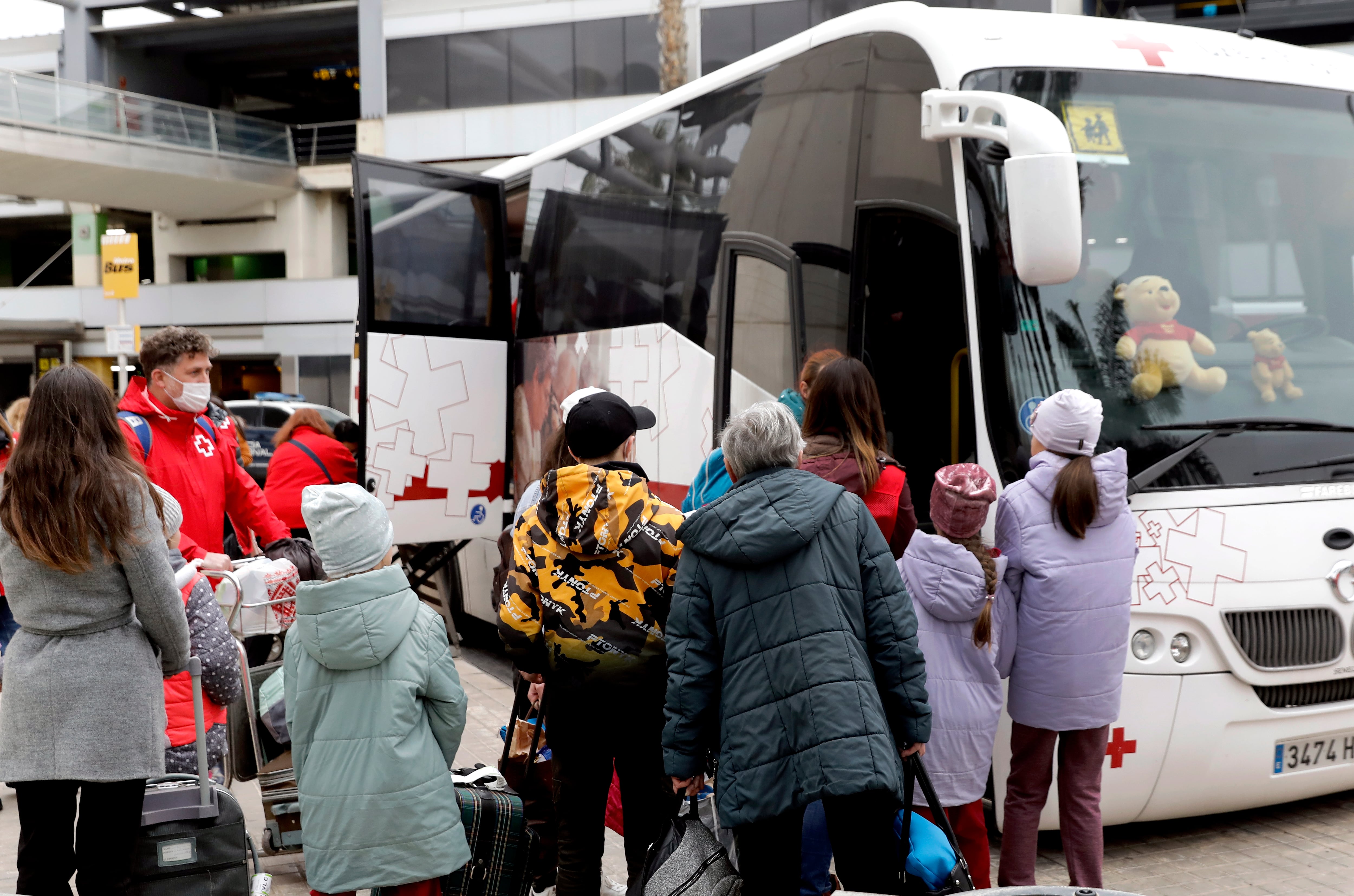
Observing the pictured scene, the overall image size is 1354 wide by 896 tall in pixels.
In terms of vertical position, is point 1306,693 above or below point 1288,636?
below

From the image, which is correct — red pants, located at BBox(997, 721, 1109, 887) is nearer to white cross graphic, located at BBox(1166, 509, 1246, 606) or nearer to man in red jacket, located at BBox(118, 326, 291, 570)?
white cross graphic, located at BBox(1166, 509, 1246, 606)

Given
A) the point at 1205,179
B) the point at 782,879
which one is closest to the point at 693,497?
the point at 782,879

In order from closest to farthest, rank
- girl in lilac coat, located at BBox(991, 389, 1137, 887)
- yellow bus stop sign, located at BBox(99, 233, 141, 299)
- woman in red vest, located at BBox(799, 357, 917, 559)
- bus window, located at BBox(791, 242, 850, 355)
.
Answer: girl in lilac coat, located at BBox(991, 389, 1137, 887) < woman in red vest, located at BBox(799, 357, 917, 559) < bus window, located at BBox(791, 242, 850, 355) < yellow bus stop sign, located at BBox(99, 233, 141, 299)

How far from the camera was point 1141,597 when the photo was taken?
4.49 m

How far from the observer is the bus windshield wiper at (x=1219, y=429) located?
447 cm

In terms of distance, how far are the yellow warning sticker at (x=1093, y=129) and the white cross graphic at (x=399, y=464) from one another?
4.54 metres

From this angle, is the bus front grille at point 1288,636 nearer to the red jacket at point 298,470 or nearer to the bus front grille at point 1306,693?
the bus front grille at point 1306,693

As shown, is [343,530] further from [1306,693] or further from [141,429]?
[1306,693]

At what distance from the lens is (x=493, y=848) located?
3824 mm

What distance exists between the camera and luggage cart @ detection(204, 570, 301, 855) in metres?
4.51

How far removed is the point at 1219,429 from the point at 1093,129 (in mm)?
1244

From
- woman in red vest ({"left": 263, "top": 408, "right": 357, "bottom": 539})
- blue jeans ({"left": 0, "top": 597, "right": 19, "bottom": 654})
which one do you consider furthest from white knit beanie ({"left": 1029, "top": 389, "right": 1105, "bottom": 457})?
blue jeans ({"left": 0, "top": 597, "right": 19, "bottom": 654})

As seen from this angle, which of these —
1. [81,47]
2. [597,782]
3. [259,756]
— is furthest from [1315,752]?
[81,47]

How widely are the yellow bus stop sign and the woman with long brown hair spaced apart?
Answer: 1719 centimetres
